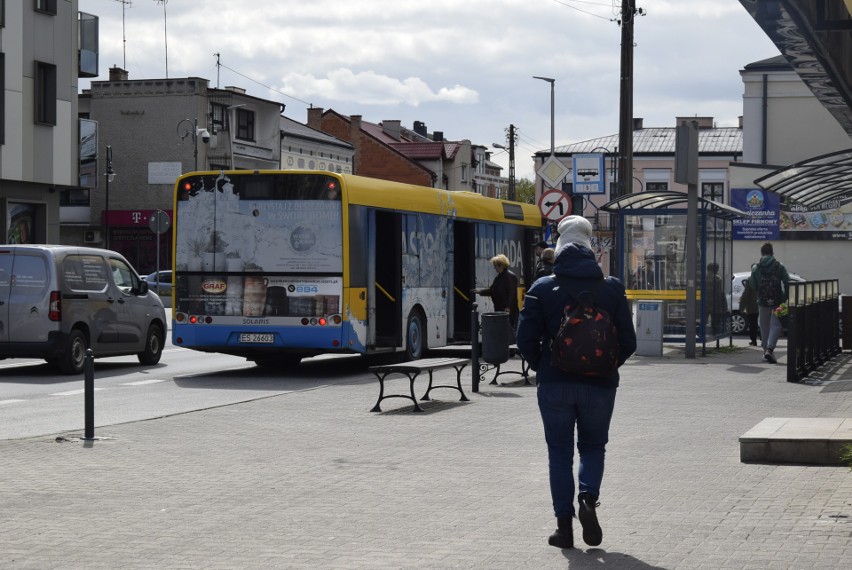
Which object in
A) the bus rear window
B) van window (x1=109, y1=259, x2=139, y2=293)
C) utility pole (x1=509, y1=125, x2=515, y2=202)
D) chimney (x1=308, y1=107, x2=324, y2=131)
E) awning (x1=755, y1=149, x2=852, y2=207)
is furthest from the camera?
chimney (x1=308, y1=107, x2=324, y2=131)

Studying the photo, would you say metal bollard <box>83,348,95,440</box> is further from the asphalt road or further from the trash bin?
the trash bin

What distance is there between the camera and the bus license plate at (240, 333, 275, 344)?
19875 millimetres

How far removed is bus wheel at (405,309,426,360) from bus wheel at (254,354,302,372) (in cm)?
181

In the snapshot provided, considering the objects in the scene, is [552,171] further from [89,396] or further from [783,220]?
[783,220]

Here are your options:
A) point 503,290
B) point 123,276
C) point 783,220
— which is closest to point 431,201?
point 503,290

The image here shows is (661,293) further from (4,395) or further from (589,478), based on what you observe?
(589,478)

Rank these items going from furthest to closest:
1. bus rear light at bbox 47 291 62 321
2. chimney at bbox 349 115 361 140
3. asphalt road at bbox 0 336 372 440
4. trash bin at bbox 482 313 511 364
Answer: chimney at bbox 349 115 361 140 < bus rear light at bbox 47 291 62 321 < trash bin at bbox 482 313 511 364 < asphalt road at bbox 0 336 372 440

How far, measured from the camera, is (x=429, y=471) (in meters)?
10.4

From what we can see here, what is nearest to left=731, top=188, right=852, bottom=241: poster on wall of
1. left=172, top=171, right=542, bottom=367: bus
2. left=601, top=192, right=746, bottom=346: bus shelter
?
left=601, top=192, right=746, bottom=346: bus shelter

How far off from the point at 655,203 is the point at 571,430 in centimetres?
1723

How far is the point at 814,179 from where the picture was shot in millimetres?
19672

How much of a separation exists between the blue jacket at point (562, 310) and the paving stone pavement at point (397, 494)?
930 millimetres

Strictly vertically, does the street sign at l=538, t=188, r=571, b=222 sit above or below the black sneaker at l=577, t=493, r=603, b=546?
above

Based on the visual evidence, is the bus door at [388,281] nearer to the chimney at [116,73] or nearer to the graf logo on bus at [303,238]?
the graf logo on bus at [303,238]
